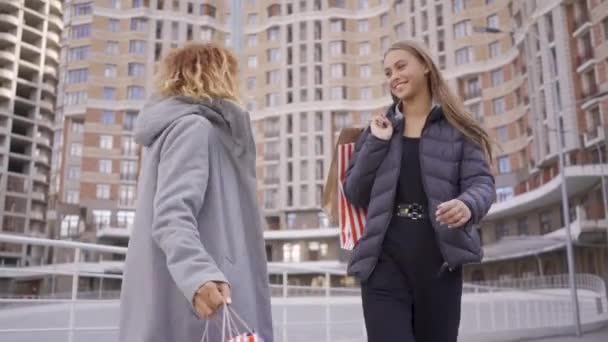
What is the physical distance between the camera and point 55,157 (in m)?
46.7

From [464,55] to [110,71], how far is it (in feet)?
83.5

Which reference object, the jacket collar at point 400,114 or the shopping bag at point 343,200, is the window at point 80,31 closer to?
the shopping bag at point 343,200

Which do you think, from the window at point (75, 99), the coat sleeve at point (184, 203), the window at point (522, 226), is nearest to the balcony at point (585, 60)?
the window at point (522, 226)

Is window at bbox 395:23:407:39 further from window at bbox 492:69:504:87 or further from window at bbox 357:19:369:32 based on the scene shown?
window at bbox 492:69:504:87

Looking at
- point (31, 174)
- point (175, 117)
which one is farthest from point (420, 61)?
point (31, 174)

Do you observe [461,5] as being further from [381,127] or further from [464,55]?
[381,127]

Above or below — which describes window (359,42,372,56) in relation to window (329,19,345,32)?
below

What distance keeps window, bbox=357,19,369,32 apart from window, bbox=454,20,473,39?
8.02 metres

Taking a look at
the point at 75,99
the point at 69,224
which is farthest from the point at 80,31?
the point at 69,224

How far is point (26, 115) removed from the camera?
45969mm

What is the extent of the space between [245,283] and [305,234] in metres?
42.5

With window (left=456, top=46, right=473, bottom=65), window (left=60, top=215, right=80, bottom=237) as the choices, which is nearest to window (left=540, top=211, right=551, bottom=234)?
window (left=456, top=46, right=473, bottom=65)

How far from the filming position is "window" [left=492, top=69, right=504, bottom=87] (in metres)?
39.3

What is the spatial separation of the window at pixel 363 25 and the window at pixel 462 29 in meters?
8.02
